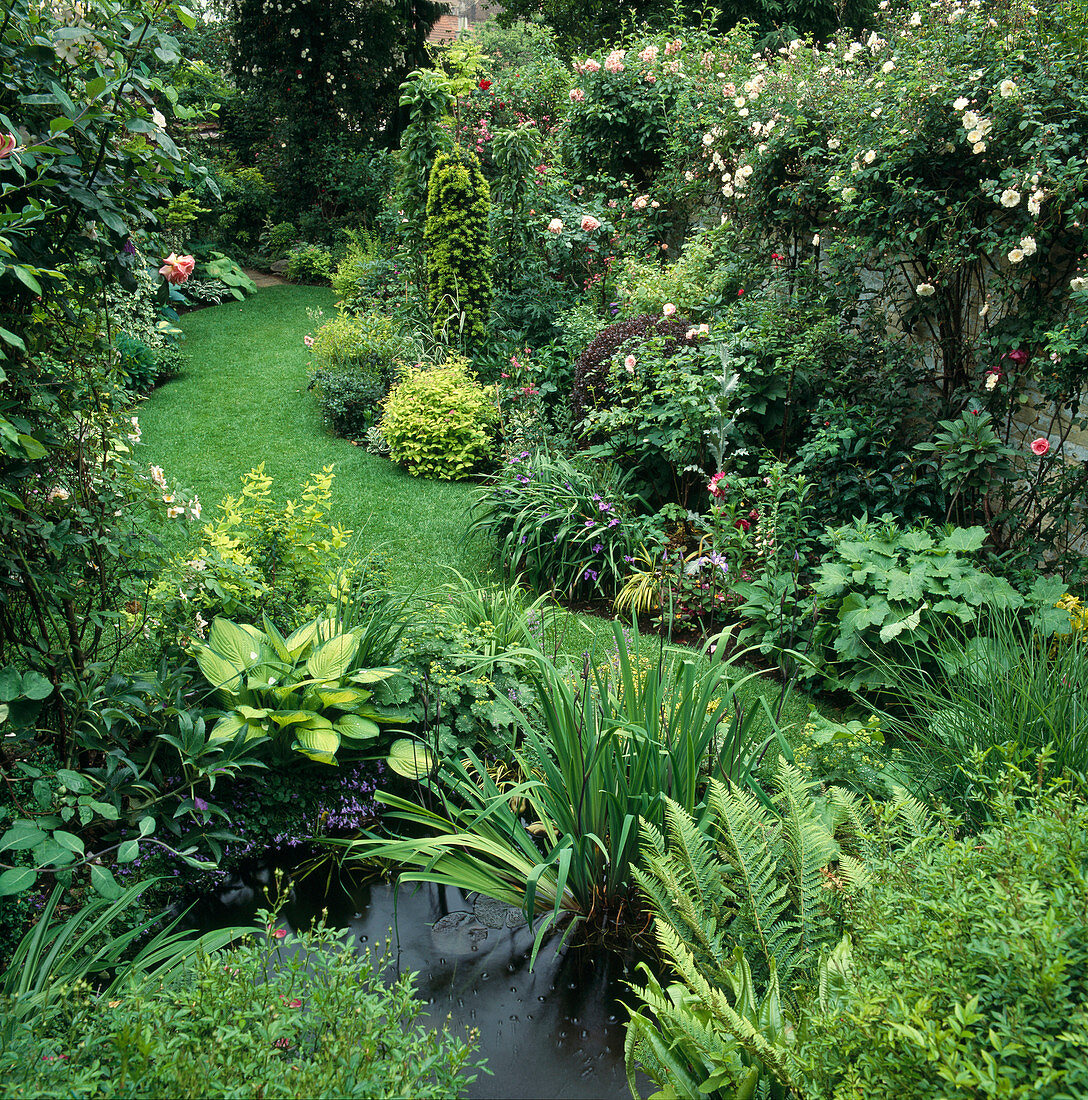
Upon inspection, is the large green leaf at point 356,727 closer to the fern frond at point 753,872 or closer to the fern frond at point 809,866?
the fern frond at point 753,872

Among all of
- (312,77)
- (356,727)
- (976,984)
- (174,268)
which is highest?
(312,77)

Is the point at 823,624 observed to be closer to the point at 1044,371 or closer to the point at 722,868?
the point at 1044,371

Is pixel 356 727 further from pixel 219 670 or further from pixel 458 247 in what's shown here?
pixel 458 247

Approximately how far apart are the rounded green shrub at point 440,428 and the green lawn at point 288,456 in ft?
0.62

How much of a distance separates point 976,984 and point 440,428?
581 cm

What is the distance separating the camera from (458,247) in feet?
25.9

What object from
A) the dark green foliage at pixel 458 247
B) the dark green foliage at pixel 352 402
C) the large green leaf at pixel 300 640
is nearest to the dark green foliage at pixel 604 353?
the dark green foliage at pixel 458 247

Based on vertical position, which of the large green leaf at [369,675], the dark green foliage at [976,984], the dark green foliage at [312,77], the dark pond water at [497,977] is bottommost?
the dark pond water at [497,977]

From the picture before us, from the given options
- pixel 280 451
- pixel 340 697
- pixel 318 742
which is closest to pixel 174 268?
pixel 340 697

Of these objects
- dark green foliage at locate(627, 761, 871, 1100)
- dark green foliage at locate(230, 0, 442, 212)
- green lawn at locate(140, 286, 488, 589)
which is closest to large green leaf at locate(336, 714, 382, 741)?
dark green foliage at locate(627, 761, 871, 1100)

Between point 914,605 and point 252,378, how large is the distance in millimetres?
7473

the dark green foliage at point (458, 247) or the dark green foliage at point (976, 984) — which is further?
the dark green foliage at point (458, 247)

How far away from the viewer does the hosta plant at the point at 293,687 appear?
266 cm

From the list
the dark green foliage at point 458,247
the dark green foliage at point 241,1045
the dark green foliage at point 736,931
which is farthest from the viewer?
the dark green foliage at point 458,247
